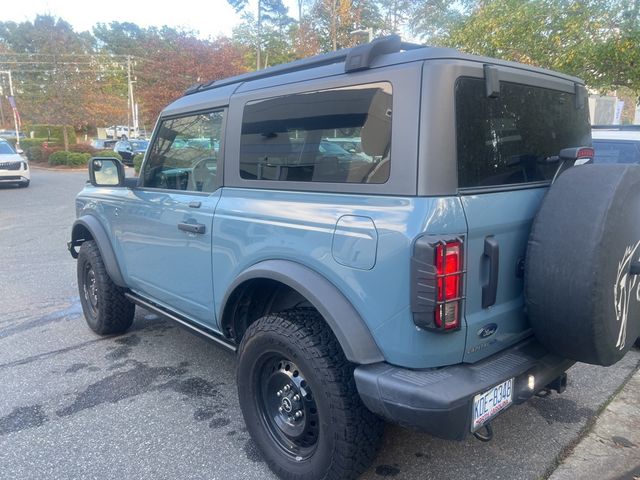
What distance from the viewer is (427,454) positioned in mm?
2711

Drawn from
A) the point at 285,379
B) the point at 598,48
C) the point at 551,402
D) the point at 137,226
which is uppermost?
the point at 598,48

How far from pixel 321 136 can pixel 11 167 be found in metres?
16.6

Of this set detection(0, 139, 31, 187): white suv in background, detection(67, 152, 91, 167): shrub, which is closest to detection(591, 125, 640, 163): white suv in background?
detection(0, 139, 31, 187): white suv in background

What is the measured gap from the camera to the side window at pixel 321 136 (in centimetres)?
214

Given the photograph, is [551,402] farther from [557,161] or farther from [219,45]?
[219,45]

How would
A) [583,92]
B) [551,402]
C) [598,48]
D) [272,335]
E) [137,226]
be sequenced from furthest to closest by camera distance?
1. [598,48]
2. [137,226]
3. [551,402]
4. [583,92]
5. [272,335]

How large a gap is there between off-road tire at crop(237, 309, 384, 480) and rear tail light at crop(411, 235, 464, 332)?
19.1 inches

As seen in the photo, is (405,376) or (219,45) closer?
(405,376)

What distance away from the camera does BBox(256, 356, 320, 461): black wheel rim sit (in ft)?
7.95

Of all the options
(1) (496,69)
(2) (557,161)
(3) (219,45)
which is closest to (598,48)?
(2) (557,161)

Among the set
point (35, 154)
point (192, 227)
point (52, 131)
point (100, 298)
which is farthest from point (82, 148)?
point (192, 227)

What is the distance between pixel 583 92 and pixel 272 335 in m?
2.22

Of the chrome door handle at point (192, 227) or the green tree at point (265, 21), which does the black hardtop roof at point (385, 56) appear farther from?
the green tree at point (265, 21)

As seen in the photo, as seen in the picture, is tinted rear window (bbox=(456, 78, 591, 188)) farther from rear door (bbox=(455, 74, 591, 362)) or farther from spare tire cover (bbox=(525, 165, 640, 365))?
spare tire cover (bbox=(525, 165, 640, 365))
